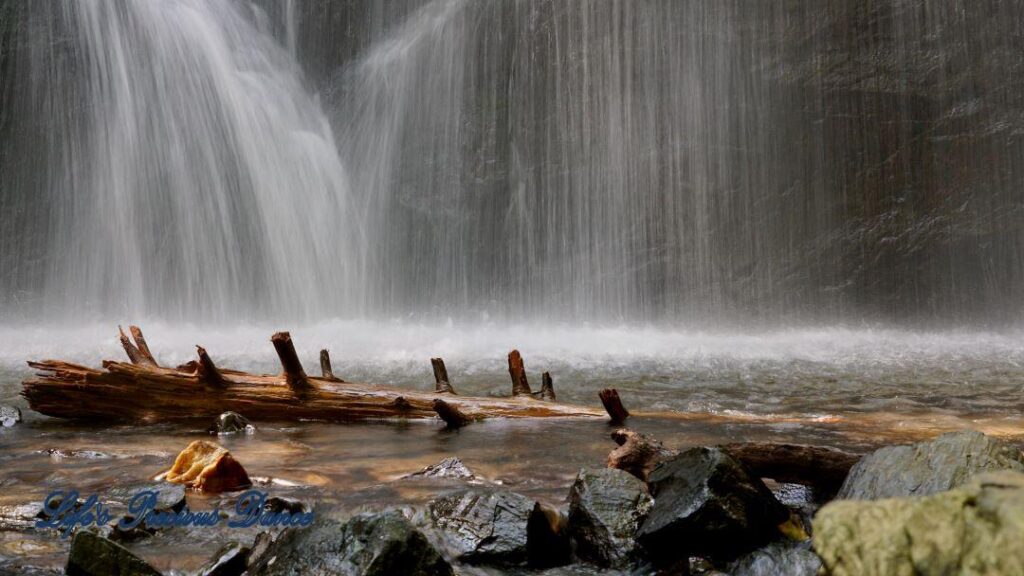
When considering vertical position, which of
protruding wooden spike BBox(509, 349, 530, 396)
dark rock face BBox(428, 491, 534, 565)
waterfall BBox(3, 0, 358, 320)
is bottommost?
dark rock face BBox(428, 491, 534, 565)

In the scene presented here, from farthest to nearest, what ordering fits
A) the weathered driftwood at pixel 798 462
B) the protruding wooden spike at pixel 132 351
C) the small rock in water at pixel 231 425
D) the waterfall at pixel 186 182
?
the waterfall at pixel 186 182 → the protruding wooden spike at pixel 132 351 → the small rock in water at pixel 231 425 → the weathered driftwood at pixel 798 462

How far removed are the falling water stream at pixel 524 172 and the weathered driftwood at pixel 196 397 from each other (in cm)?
775

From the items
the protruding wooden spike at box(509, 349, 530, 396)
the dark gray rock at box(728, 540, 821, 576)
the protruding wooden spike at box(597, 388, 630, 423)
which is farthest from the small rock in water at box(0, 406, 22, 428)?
the dark gray rock at box(728, 540, 821, 576)

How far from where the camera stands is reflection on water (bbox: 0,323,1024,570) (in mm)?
3799

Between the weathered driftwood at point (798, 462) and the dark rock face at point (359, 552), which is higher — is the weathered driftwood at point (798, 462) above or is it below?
above

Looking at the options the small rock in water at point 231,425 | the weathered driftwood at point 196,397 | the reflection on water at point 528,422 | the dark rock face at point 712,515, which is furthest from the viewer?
the weathered driftwood at point 196,397

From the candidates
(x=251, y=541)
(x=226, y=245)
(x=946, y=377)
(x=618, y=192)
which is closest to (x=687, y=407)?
(x=946, y=377)

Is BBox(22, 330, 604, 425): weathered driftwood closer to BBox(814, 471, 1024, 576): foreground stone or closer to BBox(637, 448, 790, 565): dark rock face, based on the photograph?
BBox(637, 448, 790, 565): dark rock face

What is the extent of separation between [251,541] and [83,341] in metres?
11.8

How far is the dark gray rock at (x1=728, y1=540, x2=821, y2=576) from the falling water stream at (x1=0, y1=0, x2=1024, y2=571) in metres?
10.7

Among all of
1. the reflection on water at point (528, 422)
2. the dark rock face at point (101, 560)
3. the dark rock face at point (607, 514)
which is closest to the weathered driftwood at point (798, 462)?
the dark rock face at point (607, 514)

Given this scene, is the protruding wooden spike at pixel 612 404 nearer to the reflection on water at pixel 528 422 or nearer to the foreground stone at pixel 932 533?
the reflection on water at pixel 528 422

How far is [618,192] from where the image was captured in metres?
16.5

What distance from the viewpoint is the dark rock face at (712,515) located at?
103 inches
